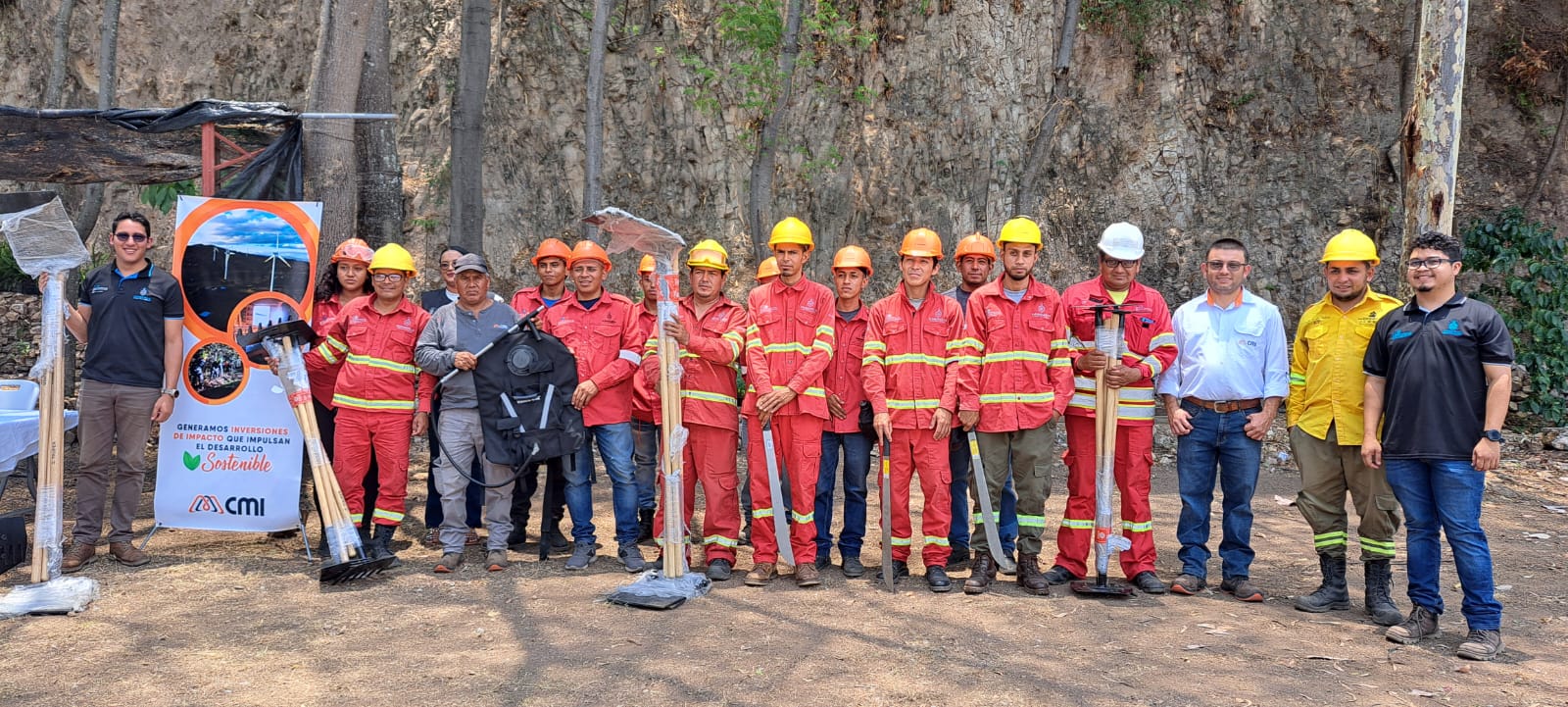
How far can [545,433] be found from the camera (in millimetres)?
5957

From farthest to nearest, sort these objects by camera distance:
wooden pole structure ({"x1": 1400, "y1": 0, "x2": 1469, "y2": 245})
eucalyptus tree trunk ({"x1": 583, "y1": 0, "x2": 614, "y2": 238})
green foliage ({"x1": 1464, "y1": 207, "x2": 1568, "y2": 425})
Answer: green foliage ({"x1": 1464, "y1": 207, "x2": 1568, "y2": 425}) < eucalyptus tree trunk ({"x1": 583, "y1": 0, "x2": 614, "y2": 238}) < wooden pole structure ({"x1": 1400, "y1": 0, "x2": 1469, "y2": 245})

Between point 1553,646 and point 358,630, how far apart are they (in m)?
5.84

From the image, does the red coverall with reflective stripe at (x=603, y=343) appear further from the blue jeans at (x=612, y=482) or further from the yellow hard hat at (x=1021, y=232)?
the yellow hard hat at (x=1021, y=232)

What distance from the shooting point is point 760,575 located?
228 inches

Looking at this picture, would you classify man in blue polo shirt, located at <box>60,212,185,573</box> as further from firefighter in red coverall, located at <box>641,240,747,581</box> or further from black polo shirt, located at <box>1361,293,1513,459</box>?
black polo shirt, located at <box>1361,293,1513,459</box>

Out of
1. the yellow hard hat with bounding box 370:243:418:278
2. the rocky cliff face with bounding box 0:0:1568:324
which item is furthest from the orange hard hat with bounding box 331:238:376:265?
the rocky cliff face with bounding box 0:0:1568:324

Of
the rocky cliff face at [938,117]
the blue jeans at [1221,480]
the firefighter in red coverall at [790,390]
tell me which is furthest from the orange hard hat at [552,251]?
the rocky cliff face at [938,117]

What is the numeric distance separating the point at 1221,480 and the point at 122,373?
21.2ft

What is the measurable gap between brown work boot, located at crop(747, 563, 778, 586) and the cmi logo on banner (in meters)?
A: 3.05

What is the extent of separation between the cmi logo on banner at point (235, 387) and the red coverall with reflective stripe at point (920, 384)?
374cm

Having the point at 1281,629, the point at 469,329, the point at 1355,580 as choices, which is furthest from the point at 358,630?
the point at 1355,580

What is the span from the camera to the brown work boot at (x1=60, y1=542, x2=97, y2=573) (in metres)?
5.91

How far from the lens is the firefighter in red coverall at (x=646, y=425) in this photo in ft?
21.0

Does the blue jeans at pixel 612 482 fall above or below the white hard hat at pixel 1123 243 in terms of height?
below
